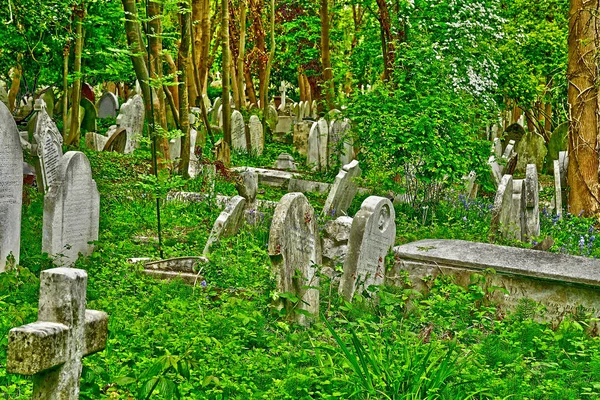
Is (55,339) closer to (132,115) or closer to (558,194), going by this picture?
(558,194)

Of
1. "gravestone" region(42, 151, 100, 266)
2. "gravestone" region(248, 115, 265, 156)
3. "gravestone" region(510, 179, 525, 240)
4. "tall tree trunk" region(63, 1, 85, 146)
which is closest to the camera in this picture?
"gravestone" region(42, 151, 100, 266)

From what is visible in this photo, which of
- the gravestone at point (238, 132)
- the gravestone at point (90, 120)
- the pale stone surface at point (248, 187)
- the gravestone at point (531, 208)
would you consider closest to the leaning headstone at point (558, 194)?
the gravestone at point (531, 208)

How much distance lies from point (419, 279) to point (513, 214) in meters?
2.72

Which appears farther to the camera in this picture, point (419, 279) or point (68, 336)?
point (419, 279)

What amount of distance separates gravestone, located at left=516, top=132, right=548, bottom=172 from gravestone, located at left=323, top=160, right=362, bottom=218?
8.17 meters

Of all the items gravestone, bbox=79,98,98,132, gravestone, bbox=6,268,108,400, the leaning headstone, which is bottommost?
gravestone, bbox=6,268,108,400

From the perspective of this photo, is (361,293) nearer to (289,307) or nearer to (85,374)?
(289,307)

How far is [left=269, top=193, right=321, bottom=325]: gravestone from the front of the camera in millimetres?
7297

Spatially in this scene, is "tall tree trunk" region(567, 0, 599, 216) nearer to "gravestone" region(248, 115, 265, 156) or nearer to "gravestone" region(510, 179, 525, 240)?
"gravestone" region(510, 179, 525, 240)

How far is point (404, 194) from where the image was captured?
44.7 feet

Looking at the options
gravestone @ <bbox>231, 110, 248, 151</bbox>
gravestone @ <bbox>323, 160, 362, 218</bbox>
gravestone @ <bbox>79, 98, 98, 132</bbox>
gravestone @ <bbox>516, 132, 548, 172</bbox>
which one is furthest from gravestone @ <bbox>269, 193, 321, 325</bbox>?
gravestone @ <bbox>516, 132, 548, 172</bbox>

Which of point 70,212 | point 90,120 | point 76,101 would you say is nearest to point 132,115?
point 90,120

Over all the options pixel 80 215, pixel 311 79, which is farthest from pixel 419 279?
pixel 311 79

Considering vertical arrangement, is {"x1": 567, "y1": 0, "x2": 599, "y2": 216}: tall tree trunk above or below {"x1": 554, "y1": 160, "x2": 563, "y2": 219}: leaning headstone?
above
